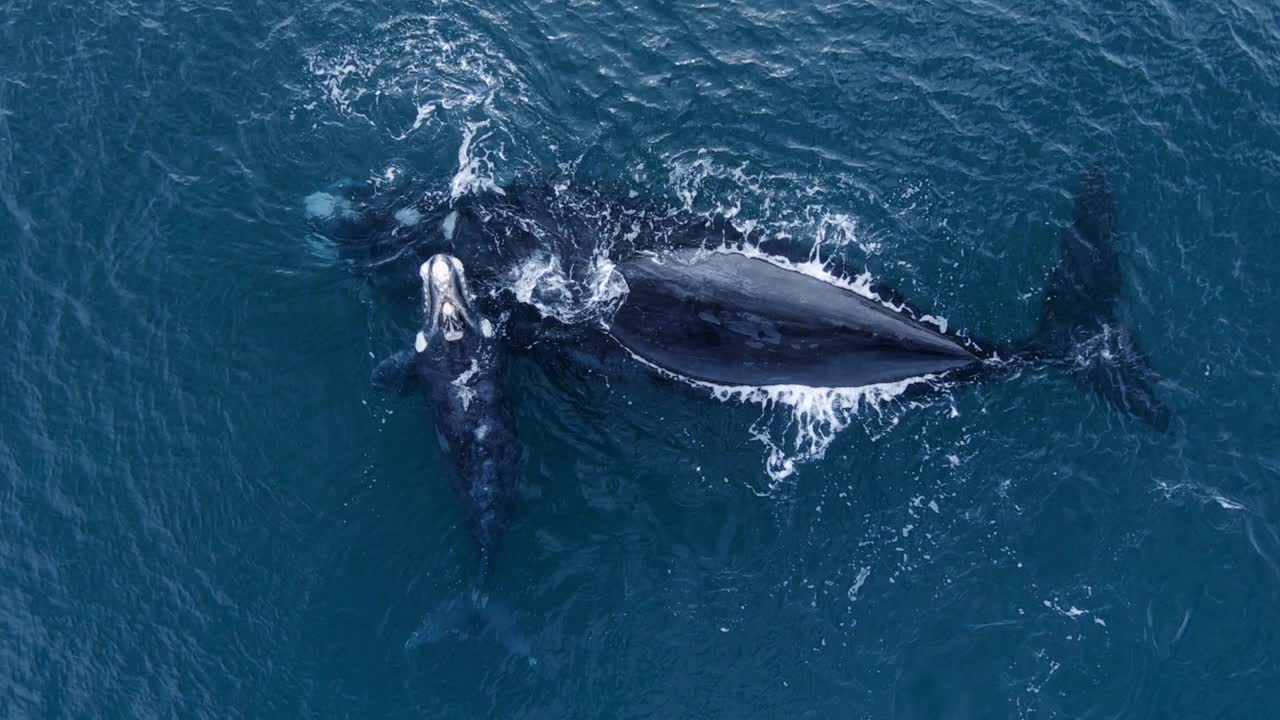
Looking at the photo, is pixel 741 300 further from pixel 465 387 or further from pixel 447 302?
pixel 447 302

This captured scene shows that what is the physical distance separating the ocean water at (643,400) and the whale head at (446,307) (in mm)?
2599

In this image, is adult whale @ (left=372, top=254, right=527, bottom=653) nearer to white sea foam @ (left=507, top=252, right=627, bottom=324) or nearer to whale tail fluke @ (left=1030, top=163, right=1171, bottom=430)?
white sea foam @ (left=507, top=252, right=627, bottom=324)

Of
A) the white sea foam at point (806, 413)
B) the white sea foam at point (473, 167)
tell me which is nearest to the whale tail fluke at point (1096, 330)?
the white sea foam at point (806, 413)

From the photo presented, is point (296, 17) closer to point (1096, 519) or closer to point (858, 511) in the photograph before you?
point (858, 511)

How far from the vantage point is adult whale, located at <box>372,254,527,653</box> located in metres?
40.2

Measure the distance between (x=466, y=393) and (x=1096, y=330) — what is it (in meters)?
26.7

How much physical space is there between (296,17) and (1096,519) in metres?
45.5

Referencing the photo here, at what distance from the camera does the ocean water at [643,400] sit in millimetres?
37406

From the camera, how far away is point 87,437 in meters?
42.1

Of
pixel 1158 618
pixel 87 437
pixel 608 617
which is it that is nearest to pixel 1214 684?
pixel 1158 618

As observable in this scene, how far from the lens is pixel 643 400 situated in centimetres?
4275

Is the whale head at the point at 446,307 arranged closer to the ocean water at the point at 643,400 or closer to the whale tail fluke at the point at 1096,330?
the ocean water at the point at 643,400

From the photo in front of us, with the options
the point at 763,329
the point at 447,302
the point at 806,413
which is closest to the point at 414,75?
the point at 447,302

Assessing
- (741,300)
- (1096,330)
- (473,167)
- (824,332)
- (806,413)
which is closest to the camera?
(824,332)
